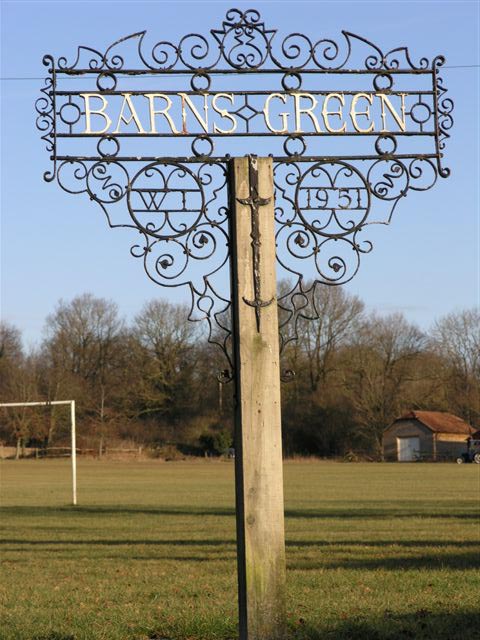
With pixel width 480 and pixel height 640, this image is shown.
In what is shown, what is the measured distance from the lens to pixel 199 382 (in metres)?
80.6

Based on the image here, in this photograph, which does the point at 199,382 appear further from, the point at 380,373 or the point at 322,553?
the point at 322,553

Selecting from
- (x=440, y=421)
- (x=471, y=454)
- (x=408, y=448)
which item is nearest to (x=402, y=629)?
(x=471, y=454)

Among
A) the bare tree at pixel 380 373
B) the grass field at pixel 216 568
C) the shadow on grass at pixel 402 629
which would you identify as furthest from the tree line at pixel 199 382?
the shadow on grass at pixel 402 629

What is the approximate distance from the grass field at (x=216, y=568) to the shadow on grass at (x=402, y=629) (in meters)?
0.02

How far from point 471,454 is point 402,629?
2724 inches

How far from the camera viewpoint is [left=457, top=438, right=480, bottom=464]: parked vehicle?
74.3 m

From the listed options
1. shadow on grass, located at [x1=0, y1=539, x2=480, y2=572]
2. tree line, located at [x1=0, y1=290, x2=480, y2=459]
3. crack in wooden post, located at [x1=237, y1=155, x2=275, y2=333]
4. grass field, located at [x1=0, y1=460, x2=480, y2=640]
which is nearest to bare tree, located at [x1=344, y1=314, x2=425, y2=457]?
tree line, located at [x1=0, y1=290, x2=480, y2=459]

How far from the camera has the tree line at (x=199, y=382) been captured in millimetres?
77438

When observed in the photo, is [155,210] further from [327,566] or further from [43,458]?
[43,458]

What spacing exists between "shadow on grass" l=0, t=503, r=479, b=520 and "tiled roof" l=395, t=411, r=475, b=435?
51.9m

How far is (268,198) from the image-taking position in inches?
261

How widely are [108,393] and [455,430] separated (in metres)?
26.4

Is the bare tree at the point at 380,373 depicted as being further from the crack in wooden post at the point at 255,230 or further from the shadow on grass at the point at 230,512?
the crack in wooden post at the point at 255,230

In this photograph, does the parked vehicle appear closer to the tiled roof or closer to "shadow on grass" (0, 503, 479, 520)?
the tiled roof
